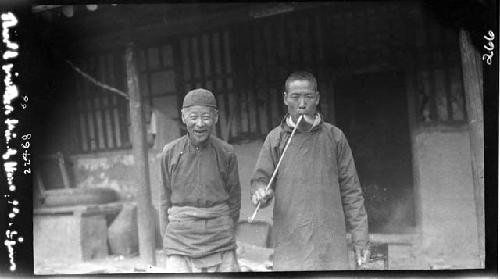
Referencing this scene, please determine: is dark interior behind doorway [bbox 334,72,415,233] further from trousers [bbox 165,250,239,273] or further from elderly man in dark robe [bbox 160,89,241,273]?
trousers [bbox 165,250,239,273]

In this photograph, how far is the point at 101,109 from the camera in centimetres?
588

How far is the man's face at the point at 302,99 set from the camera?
5.12 meters

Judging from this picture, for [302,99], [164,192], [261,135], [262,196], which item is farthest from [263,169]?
[164,192]

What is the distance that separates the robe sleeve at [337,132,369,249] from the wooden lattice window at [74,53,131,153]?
2.30m

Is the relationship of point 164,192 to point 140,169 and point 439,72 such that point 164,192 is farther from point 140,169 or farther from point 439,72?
point 439,72

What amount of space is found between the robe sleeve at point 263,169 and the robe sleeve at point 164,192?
805 millimetres

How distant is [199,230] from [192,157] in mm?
685

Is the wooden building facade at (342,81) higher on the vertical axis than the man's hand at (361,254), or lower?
higher

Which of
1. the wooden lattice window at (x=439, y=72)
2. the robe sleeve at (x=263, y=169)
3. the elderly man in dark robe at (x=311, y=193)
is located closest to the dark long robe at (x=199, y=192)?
the robe sleeve at (x=263, y=169)

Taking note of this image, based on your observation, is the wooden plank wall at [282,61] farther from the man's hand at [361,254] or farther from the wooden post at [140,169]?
the man's hand at [361,254]

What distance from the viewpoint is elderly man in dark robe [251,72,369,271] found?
198 inches

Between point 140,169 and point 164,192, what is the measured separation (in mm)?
417

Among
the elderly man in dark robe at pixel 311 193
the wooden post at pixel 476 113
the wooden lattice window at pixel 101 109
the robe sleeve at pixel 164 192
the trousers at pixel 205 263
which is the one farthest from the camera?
the wooden lattice window at pixel 101 109

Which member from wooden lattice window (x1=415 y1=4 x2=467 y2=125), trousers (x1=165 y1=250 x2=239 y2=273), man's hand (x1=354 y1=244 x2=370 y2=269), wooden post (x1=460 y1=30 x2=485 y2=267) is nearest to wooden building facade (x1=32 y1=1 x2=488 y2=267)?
wooden lattice window (x1=415 y1=4 x2=467 y2=125)
